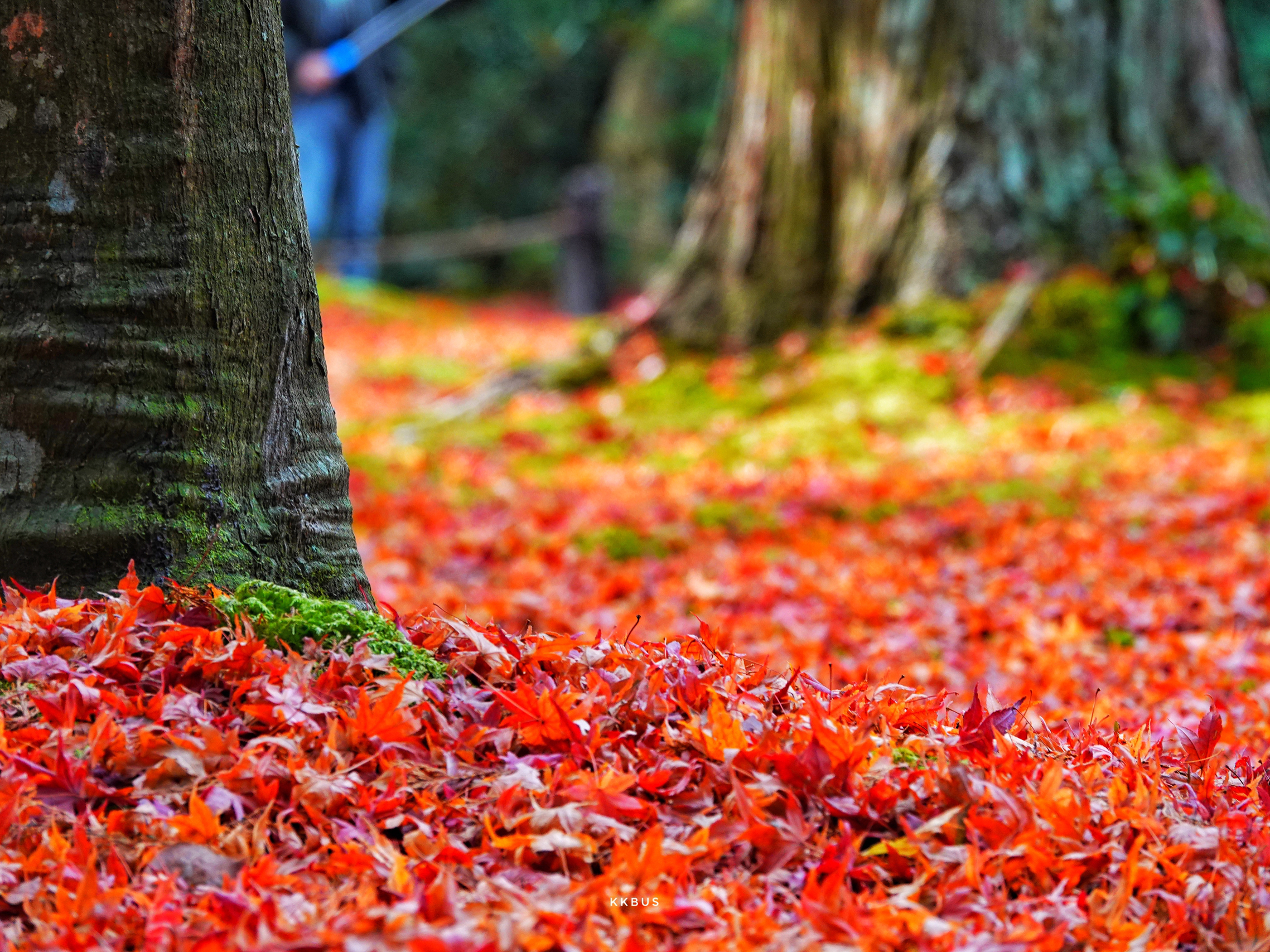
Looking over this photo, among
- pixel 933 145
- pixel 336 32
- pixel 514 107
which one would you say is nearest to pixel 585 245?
pixel 336 32

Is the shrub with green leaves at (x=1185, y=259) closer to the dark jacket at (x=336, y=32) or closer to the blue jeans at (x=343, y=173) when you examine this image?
the blue jeans at (x=343, y=173)

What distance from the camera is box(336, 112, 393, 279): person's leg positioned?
13.3 m

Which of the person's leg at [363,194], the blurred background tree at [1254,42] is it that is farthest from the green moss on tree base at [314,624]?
the blurred background tree at [1254,42]

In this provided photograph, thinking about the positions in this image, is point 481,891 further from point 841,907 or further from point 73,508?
point 73,508

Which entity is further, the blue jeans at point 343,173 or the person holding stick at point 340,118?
the blue jeans at point 343,173

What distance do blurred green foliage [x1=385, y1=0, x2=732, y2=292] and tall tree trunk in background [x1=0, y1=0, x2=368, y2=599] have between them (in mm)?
17808

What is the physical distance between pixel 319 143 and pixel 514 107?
799 cm

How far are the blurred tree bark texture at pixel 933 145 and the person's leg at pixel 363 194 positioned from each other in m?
6.82

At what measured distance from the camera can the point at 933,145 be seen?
6.61 meters

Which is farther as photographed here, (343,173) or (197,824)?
(343,173)

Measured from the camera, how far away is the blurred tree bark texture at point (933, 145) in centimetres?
652

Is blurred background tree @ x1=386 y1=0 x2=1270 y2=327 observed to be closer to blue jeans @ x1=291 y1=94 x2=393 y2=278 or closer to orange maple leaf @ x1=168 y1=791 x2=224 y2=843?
blue jeans @ x1=291 y1=94 x2=393 y2=278

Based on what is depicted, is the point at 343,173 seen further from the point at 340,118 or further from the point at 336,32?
the point at 336,32

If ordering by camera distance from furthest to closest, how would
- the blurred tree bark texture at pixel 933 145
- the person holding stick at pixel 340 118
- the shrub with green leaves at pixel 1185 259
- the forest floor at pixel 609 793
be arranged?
the person holding stick at pixel 340 118 < the blurred tree bark texture at pixel 933 145 < the shrub with green leaves at pixel 1185 259 < the forest floor at pixel 609 793
